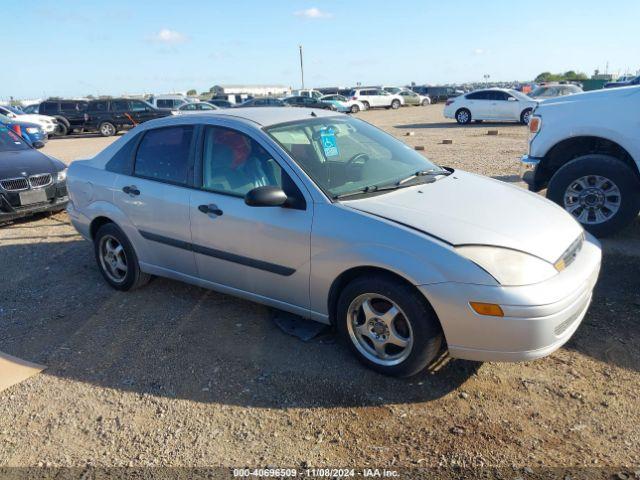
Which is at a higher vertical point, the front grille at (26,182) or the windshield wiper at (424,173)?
the windshield wiper at (424,173)

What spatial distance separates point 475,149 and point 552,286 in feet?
37.2

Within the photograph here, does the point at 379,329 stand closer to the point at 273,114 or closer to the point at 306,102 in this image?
the point at 273,114

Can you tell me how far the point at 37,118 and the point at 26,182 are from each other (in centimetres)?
1846

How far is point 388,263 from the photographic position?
9.71 ft

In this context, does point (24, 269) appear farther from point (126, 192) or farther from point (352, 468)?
point (352, 468)

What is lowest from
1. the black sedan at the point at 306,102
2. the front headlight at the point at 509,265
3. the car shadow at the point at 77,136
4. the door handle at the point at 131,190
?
the car shadow at the point at 77,136

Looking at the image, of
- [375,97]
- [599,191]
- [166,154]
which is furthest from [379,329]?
[375,97]

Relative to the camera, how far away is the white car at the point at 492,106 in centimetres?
2142

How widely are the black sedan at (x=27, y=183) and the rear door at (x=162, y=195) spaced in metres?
3.47

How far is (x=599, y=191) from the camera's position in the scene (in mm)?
5422

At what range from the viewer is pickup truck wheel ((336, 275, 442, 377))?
2.96 m

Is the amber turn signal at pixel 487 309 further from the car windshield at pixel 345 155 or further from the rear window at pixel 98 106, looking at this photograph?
the rear window at pixel 98 106

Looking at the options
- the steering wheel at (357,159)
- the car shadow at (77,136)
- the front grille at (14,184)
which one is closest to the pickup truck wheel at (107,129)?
the car shadow at (77,136)

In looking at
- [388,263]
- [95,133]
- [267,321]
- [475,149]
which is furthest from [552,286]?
[95,133]
